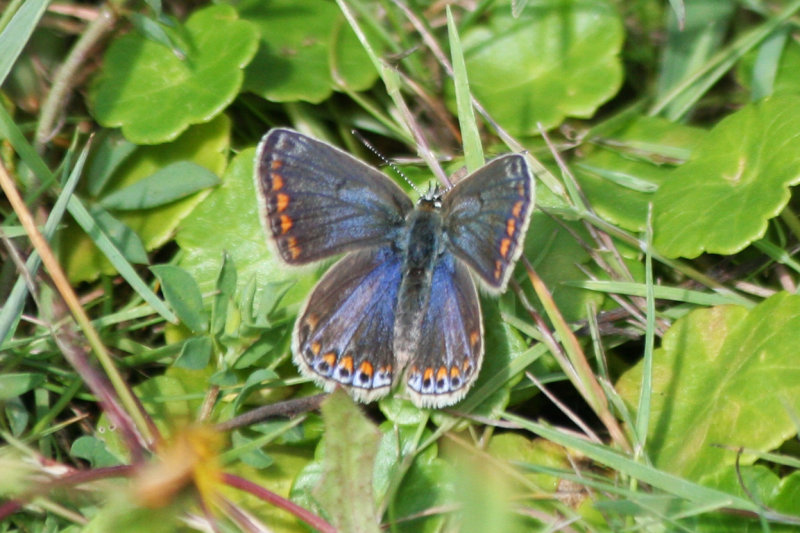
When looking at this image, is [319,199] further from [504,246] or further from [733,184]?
[733,184]

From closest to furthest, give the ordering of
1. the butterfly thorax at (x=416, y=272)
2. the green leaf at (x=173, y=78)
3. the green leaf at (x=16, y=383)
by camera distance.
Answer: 1. the butterfly thorax at (x=416, y=272)
2. the green leaf at (x=16, y=383)
3. the green leaf at (x=173, y=78)

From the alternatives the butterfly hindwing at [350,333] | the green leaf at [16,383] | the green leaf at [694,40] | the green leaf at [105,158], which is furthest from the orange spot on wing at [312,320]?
the green leaf at [694,40]

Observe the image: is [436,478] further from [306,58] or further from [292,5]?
[292,5]

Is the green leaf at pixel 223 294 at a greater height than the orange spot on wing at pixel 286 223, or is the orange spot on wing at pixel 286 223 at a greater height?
the orange spot on wing at pixel 286 223

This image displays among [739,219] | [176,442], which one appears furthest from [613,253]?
[176,442]

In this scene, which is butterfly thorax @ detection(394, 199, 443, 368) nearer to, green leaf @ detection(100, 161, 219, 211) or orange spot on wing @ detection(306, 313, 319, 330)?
orange spot on wing @ detection(306, 313, 319, 330)

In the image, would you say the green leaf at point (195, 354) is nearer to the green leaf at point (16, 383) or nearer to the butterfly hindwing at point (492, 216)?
the green leaf at point (16, 383)

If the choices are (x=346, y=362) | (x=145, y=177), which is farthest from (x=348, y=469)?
(x=145, y=177)
